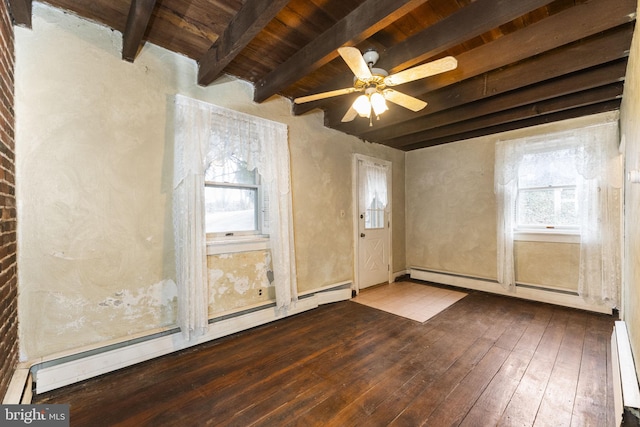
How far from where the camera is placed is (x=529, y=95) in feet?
9.18

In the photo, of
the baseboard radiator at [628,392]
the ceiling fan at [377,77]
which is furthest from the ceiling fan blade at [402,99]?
the baseboard radiator at [628,392]

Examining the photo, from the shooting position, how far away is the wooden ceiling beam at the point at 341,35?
165 centimetres

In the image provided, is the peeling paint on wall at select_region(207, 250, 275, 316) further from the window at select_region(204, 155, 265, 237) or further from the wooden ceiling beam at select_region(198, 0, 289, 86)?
the wooden ceiling beam at select_region(198, 0, 289, 86)

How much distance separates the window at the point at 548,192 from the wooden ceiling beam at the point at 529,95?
1.18 metres

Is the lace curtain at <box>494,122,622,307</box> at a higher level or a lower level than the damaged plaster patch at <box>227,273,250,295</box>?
higher

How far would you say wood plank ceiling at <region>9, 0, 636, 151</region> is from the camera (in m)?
1.77

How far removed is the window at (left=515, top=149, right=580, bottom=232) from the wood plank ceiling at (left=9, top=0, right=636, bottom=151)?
82 centimetres

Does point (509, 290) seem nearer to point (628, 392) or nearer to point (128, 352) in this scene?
point (628, 392)

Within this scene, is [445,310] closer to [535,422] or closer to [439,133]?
[535,422]

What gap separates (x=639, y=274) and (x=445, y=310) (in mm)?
2131

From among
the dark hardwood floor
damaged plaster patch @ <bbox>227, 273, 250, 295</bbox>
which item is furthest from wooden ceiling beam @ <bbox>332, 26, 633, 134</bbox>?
damaged plaster patch @ <bbox>227, 273, 250, 295</bbox>

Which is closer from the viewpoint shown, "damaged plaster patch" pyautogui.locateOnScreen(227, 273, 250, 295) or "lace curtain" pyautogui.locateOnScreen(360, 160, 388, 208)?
"damaged plaster patch" pyautogui.locateOnScreen(227, 273, 250, 295)

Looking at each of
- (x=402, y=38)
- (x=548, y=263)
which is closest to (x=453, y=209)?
(x=548, y=263)

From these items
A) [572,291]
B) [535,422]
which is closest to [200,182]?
[535,422]
